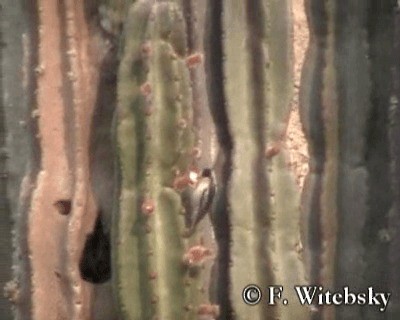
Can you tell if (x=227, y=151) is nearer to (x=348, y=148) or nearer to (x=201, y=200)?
(x=201, y=200)

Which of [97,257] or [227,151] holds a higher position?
[227,151]

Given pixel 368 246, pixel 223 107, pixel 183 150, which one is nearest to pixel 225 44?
pixel 223 107

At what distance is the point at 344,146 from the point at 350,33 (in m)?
0.26

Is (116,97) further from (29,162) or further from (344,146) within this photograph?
(344,146)

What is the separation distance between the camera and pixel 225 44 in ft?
5.59

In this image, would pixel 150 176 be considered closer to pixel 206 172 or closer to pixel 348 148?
pixel 206 172

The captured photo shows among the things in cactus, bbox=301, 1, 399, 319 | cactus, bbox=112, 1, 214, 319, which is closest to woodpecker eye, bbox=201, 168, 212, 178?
cactus, bbox=112, 1, 214, 319

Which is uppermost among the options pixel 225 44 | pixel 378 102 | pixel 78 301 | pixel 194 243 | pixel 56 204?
pixel 225 44

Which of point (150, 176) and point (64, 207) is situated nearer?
point (150, 176)
